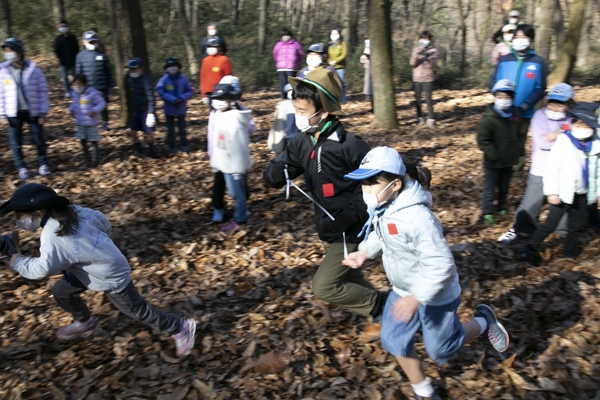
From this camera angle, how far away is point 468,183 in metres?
8.31

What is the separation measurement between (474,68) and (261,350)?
15754 mm

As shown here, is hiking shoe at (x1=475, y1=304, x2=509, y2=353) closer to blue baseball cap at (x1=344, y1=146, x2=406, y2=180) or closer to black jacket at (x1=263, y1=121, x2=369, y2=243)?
black jacket at (x1=263, y1=121, x2=369, y2=243)

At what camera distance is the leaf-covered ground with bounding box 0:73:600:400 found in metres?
4.17

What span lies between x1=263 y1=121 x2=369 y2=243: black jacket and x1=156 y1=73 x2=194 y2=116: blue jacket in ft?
19.3

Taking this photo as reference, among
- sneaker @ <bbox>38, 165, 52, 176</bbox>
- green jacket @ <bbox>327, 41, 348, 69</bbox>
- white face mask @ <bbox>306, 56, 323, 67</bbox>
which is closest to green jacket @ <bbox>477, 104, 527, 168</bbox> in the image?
white face mask @ <bbox>306, 56, 323, 67</bbox>

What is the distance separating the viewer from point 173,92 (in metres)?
9.59

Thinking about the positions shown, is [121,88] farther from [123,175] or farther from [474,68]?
[474,68]

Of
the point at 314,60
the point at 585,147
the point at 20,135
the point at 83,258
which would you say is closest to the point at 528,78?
the point at 585,147

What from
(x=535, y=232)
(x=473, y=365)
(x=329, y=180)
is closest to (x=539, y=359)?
(x=473, y=365)

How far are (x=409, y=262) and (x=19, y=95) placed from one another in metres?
7.41

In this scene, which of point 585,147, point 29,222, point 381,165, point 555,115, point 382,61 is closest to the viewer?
point 381,165

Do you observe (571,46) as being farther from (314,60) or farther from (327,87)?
(327,87)

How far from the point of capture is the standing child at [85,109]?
9023mm

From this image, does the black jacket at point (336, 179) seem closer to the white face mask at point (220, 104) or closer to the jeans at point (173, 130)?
the white face mask at point (220, 104)
